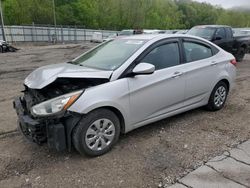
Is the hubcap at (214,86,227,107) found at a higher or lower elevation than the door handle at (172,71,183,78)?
lower

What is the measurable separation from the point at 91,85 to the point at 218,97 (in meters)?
2.87

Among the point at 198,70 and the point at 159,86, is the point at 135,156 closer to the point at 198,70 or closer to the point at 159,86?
the point at 159,86

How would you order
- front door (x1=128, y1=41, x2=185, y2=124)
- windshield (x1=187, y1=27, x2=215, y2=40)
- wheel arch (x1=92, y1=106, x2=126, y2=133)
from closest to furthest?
wheel arch (x1=92, y1=106, x2=126, y2=133) → front door (x1=128, y1=41, x2=185, y2=124) → windshield (x1=187, y1=27, x2=215, y2=40)

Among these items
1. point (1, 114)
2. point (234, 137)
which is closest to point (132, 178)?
point (234, 137)

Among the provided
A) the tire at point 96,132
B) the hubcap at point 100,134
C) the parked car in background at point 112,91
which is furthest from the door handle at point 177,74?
the hubcap at point 100,134

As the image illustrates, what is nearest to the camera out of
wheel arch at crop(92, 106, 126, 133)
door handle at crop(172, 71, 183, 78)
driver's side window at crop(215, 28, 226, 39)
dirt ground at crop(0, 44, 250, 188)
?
dirt ground at crop(0, 44, 250, 188)

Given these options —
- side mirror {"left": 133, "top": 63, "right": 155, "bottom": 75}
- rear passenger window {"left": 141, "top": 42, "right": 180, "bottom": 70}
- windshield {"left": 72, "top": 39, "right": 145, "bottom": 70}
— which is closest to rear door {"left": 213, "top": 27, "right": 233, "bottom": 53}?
rear passenger window {"left": 141, "top": 42, "right": 180, "bottom": 70}

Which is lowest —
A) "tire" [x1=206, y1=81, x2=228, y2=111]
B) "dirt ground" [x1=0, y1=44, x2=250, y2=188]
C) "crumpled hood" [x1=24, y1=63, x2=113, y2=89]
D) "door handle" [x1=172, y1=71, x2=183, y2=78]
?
"dirt ground" [x1=0, y1=44, x2=250, y2=188]

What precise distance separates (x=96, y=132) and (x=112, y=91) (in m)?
0.58

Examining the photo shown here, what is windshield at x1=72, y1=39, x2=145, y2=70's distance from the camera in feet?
12.3

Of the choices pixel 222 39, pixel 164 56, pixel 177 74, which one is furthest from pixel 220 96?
pixel 222 39

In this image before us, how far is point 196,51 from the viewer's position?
4637 millimetres

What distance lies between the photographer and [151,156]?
343cm

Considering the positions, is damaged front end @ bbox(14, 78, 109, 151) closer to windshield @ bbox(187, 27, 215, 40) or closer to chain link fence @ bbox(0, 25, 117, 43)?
windshield @ bbox(187, 27, 215, 40)
